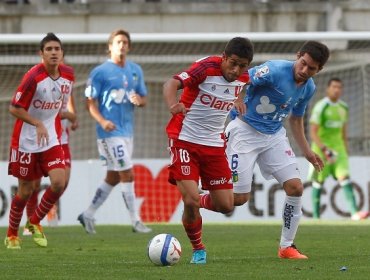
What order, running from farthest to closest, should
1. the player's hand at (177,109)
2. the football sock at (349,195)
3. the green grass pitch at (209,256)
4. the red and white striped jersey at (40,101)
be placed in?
the football sock at (349,195) → the red and white striped jersey at (40,101) → the player's hand at (177,109) → the green grass pitch at (209,256)

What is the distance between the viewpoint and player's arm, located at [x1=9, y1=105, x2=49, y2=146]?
13.2 meters

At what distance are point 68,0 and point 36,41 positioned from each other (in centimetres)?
923

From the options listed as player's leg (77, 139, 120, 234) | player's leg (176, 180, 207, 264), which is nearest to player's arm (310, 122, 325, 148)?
player's leg (77, 139, 120, 234)

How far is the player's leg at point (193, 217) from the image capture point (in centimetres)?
1146

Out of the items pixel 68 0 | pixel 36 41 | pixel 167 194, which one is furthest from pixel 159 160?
pixel 68 0

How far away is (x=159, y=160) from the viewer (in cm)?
2125

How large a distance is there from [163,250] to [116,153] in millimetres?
6005

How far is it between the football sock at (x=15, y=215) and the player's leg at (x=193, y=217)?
2.90 meters

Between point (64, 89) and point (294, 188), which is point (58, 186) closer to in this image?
point (64, 89)

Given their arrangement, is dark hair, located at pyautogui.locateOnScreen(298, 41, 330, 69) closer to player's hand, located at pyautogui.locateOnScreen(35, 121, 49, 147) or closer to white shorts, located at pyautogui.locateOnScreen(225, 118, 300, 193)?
white shorts, located at pyautogui.locateOnScreen(225, 118, 300, 193)

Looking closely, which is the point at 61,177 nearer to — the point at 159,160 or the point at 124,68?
the point at 124,68

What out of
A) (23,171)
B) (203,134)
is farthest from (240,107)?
(23,171)

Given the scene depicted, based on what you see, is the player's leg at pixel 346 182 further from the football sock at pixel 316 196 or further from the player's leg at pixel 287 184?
the player's leg at pixel 287 184

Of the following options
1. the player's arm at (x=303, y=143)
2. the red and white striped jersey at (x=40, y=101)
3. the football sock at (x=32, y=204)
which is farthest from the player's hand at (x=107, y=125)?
the player's arm at (x=303, y=143)
